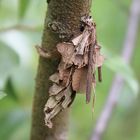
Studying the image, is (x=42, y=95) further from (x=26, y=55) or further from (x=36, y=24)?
(x=26, y=55)

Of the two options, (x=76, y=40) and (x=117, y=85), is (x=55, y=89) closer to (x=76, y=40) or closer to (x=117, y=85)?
(x=76, y=40)

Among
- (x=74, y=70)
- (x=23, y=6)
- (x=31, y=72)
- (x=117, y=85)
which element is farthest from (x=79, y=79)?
(x=31, y=72)

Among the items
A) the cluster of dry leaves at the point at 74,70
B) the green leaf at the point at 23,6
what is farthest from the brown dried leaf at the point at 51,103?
the green leaf at the point at 23,6

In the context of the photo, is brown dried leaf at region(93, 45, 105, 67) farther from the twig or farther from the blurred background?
the twig

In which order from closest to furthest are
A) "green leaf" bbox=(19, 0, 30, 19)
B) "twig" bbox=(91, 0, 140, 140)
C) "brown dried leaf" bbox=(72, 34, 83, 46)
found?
"brown dried leaf" bbox=(72, 34, 83, 46), "green leaf" bbox=(19, 0, 30, 19), "twig" bbox=(91, 0, 140, 140)

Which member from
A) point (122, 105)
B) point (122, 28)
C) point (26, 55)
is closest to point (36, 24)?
point (26, 55)

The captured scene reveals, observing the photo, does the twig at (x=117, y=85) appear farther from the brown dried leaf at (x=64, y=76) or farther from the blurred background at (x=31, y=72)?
the brown dried leaf at (x=64, y=76)

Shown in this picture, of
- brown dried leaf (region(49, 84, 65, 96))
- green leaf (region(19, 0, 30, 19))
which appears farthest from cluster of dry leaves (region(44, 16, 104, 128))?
green leaf (region(19, 0, 30, 19))
